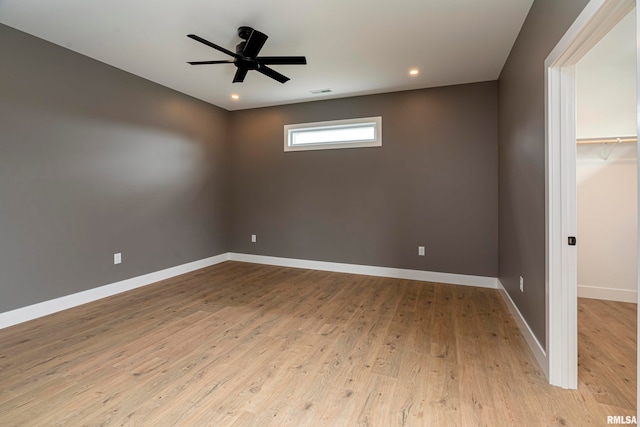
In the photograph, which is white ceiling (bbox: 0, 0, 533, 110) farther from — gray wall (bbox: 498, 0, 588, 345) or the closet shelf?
the closet shelf

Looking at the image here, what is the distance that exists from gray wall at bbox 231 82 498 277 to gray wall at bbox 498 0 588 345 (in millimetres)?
558

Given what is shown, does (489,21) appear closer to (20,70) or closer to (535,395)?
(535,395)

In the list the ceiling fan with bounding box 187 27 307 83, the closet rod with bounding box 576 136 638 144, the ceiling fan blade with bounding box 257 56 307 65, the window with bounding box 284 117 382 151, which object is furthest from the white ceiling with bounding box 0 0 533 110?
the closet rod with bounding box 576 136 638 144

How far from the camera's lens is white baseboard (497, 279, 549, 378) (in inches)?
77.2

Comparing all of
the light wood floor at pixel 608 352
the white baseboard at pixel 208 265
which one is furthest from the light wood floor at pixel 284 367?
the white baseboard at pixel 208 265

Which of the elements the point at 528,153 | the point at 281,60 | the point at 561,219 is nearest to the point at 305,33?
the point at 281,60

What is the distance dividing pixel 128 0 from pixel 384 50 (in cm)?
232

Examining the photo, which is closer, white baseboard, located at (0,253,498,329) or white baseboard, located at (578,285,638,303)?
white baseboard, located at (0,253,498,329)

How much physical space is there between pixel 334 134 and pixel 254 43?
7.67 feet

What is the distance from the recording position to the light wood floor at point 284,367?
1607 mm

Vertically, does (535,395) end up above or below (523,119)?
below

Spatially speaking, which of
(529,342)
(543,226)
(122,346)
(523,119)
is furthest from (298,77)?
(529,342)

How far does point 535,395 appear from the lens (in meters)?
1.75

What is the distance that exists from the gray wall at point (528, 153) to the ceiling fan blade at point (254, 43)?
81.4 inches
